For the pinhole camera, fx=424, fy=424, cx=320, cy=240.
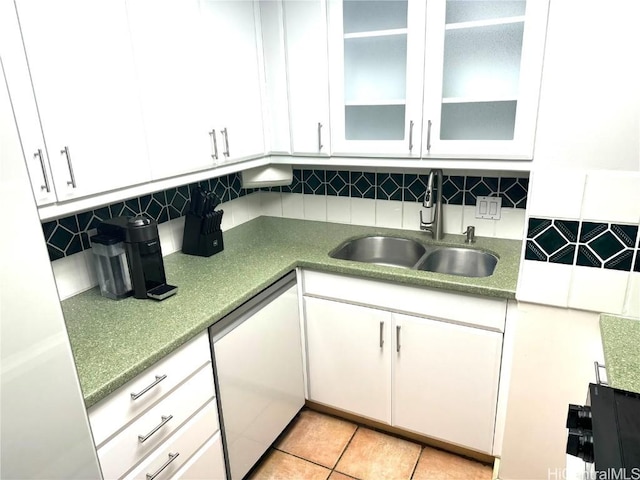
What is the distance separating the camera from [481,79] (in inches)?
63.7

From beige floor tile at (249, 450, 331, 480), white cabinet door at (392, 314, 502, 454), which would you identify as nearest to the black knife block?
white cabinet door at (392, 314, 502, 454)

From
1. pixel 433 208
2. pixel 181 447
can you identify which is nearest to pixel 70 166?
pixel 181 447

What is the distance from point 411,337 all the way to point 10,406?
4.61ft

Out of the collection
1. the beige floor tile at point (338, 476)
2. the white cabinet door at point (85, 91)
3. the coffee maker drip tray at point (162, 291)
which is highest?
the white cabinet door at point (85, 91)

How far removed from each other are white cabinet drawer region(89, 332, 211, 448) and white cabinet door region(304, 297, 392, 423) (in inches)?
25.5

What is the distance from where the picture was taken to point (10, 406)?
0.72 metres

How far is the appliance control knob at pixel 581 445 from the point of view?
2.66 feet

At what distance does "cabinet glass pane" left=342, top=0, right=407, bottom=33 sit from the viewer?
1.67 meters

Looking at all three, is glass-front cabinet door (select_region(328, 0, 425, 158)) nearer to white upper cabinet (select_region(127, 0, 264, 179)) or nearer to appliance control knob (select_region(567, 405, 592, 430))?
white upper cabinet (select_region(127, 0, 264, 179))

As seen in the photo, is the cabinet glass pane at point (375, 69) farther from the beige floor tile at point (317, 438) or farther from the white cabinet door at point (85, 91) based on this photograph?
the beige floor tile at point (317, 438)

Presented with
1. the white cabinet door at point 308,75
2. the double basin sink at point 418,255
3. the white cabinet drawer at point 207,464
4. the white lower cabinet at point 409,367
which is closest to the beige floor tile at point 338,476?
the white lower cabinet at point 409,367

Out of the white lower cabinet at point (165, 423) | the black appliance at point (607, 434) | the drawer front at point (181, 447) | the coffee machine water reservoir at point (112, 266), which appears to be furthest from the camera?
the coffee machine water reservoir at point (112, 266)

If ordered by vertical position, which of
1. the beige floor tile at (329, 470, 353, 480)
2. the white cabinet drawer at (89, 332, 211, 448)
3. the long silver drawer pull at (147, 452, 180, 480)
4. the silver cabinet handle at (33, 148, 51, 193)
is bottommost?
the beige floor tile at (329, 470, 353, 480)

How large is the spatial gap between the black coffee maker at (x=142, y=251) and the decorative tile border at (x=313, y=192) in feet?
0.40
